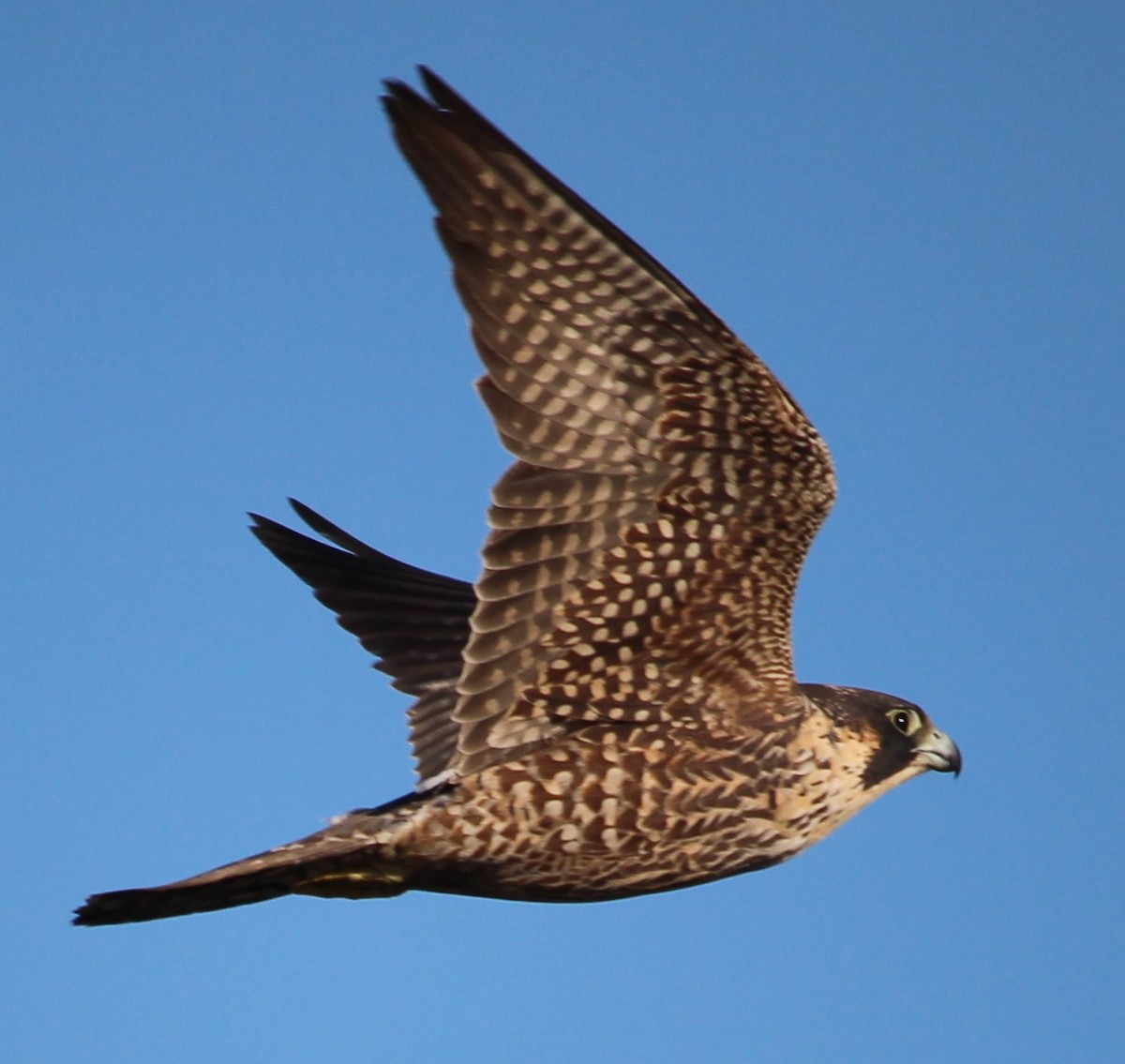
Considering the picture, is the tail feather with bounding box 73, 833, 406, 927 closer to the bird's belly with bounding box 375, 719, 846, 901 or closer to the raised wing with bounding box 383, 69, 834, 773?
the bird's belly with bounding box 375, 719, 846, 901

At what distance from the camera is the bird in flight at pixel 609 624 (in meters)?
6.36

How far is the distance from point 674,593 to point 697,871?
1.12 m

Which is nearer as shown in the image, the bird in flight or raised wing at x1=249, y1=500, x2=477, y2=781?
the bird in flight

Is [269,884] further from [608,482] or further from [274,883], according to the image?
[608,482]

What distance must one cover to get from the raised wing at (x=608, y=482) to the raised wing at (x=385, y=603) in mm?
1800

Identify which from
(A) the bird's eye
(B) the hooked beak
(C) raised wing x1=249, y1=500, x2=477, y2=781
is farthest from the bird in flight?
(C) raised wing x1=249, y1=500, x2=477, y2=781

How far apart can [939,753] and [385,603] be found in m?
2.89

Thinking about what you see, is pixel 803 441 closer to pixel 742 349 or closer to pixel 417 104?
pixel 742 349

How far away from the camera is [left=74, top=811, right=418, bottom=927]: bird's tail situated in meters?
6.38

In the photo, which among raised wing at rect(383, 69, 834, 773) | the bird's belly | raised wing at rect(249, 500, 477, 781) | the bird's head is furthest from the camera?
raised wing at rect(249, 500, 477, 781)

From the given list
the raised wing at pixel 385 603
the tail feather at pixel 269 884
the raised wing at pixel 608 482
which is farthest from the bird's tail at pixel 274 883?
the raised wing at pixel 385 603

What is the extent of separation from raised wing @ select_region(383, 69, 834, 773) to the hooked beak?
877 mm

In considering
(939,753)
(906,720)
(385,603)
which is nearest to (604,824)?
(906,720)

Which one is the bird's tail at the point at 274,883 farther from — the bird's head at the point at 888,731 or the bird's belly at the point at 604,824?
the bird's head at the point at 888,731
